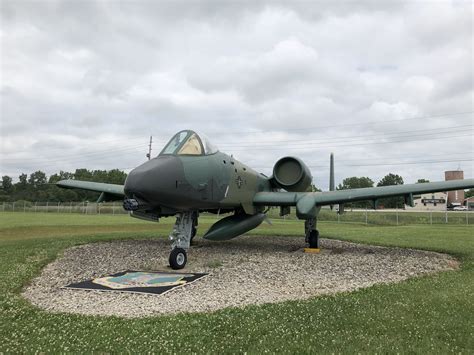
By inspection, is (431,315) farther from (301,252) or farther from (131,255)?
(131,255)

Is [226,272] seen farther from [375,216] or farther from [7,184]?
[7,184]

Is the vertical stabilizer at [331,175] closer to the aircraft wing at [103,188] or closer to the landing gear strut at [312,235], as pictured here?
the landing gear strut at [312,235]

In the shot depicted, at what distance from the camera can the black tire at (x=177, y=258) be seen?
8.73 metres

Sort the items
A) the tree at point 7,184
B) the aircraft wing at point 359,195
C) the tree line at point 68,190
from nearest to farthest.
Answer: the aircraft wing at point 359,195 → the tree line at point 68,190 → the tree at point 7,184

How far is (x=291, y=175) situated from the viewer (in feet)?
46.8

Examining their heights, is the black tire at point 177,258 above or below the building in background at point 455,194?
below

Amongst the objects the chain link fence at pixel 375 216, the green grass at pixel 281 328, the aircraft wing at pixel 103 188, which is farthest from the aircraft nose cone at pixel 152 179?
the chain link fence at pixel 375 216

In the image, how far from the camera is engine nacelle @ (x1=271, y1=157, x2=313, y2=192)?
45.7ft

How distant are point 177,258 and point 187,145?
2.85 meters

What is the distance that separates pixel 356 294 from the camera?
248 inches

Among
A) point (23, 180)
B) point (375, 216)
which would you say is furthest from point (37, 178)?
point (375, 216)

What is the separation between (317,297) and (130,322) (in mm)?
3058

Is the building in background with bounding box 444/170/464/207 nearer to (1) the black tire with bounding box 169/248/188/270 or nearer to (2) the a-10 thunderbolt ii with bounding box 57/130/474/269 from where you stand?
(2) the a-10 thunderbolt ii with bounding box 57/130/474/269

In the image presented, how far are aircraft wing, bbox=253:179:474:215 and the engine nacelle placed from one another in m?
1.69
